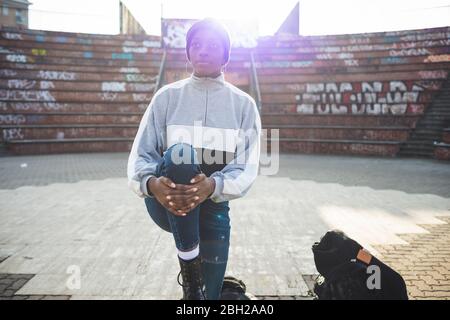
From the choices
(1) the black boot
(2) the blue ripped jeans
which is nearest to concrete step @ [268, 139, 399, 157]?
(2) the blue ripped jeans

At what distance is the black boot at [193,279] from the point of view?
165cm

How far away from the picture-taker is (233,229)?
3758mm

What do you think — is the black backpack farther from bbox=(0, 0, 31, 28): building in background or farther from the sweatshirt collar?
bbox=(0, 0, 31, 28): building in background

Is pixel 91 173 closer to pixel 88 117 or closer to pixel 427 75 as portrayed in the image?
pixel 88 117

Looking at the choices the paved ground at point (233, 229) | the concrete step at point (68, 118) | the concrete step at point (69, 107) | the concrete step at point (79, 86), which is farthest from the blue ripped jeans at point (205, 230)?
the concrete step at point (79, 86)

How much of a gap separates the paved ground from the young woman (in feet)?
2.26

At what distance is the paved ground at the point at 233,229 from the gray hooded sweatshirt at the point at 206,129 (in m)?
0.99

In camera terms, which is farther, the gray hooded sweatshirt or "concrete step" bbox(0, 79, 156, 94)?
"concrete step" bbox(0, 79, 156, 94)

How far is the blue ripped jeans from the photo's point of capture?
1.59 metres

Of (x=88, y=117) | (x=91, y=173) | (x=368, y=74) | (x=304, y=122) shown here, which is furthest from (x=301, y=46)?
(x=91, y=173)

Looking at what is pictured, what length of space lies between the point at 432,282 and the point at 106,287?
2299mm

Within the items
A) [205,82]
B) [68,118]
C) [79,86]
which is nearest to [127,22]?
[79,86]

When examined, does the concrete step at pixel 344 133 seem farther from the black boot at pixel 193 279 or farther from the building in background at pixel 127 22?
the black boot at pixel 193 279

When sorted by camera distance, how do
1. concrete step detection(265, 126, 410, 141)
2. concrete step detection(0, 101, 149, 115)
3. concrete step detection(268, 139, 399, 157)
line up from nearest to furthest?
concrete step detection(268, 139, 399, 157) → concrete step detection(265, 126, 410, 141) → concrete step detection(0, 101, 149, 115)
